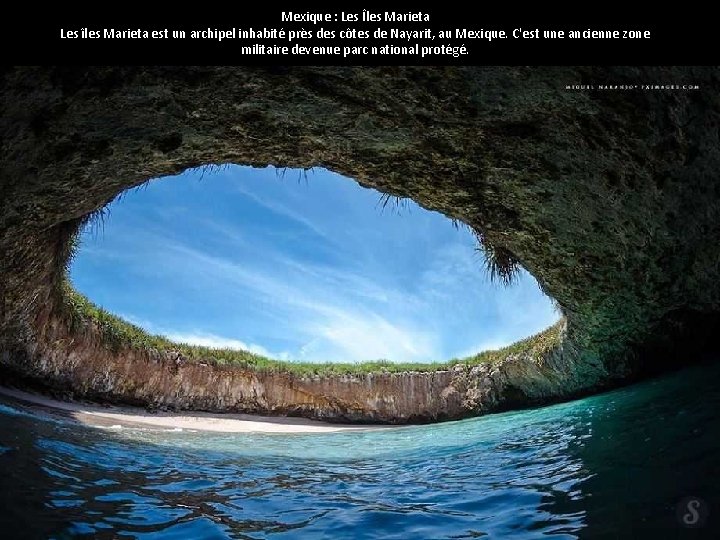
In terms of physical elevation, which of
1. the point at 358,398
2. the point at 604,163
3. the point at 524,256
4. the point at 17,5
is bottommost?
the point at 358,398

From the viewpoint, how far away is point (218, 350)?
1546 cm

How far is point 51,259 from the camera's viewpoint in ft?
29.7

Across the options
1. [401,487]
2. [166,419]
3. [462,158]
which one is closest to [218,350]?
[166,419]

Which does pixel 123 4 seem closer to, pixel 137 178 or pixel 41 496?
pixel 137 178

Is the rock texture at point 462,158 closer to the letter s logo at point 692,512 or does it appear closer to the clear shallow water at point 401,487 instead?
the clear shallow water at point 401,487

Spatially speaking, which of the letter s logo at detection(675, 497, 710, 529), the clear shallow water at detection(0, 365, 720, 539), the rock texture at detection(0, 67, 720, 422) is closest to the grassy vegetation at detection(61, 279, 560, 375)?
the rock texture at detection(0, 67, 720, 422)

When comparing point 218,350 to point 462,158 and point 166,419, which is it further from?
point 462,158

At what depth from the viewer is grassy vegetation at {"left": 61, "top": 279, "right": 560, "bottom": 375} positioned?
11734 millimetres

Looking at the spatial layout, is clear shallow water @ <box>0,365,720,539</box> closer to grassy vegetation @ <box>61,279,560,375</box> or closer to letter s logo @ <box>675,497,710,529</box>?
letter s logo @ <box>675,497,710,529</box>

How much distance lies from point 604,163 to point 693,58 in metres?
1.89

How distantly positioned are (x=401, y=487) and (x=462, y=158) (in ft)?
14.6

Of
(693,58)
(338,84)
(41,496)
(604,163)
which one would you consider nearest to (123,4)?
(338,84)

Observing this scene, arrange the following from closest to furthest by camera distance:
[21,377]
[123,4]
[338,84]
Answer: [123,4] < [338,84] < [21,377]

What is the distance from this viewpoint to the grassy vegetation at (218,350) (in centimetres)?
1173
